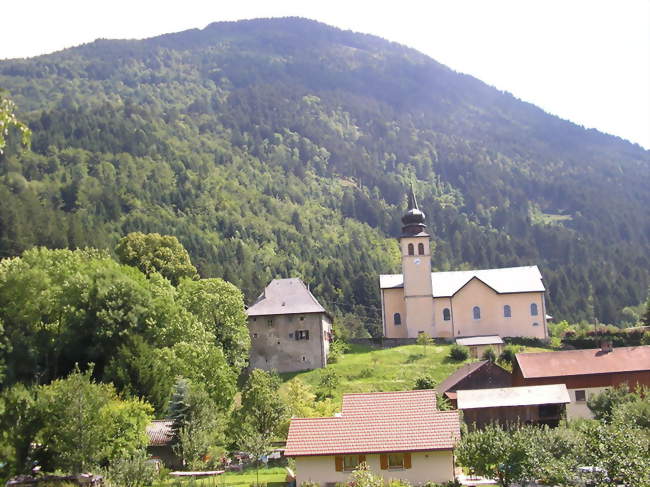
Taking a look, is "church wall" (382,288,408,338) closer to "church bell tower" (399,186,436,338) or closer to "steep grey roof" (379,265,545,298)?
"steep grey roof" (379,265,545,298)

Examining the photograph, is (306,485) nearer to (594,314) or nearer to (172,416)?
(172,416)

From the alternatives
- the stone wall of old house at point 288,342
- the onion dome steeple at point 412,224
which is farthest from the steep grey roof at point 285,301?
the onion dome steeple at point 412,224

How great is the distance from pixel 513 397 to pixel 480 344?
23151 mm

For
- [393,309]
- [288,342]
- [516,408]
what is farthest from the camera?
[393,309]

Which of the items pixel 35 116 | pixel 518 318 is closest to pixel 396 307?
pixel 518 318

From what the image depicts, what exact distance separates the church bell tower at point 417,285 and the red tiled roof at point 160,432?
1626 inches

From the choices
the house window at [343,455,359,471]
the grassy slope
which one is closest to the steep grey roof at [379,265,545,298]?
the grassy slope

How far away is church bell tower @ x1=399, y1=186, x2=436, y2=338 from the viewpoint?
3312 inches

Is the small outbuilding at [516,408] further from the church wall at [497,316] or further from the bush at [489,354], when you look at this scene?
the church wall at [497,316]

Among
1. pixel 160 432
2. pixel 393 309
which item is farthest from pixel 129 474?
pixel 393 309

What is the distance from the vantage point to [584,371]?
59.1 m

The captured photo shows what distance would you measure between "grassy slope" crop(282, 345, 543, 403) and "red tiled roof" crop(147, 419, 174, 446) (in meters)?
15.8

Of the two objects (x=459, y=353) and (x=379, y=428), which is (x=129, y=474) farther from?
(x=459, y=353)

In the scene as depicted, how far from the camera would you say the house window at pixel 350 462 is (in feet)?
118
